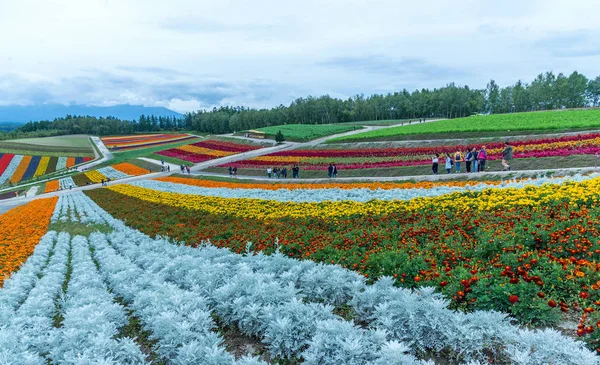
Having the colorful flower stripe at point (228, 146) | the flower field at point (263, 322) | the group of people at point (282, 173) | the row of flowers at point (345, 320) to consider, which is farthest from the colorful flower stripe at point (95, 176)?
the row of flowers at point (345, 320)

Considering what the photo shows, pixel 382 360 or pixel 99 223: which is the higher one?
pixel 382 360

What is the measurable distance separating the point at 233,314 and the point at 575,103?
10798 centimetres

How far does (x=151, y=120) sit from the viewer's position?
15588 cm

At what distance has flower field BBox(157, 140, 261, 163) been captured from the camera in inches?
2041

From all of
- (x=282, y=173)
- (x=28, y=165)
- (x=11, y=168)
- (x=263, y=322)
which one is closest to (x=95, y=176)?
(x=11, y=168)

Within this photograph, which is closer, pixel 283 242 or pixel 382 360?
pixel 382 360

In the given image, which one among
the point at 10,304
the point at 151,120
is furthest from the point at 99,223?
the point at 151,120

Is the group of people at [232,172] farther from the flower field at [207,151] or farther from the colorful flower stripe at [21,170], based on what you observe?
the colorful flower stripe at [21,170]

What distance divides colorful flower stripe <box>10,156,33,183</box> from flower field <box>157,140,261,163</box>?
20924 mm

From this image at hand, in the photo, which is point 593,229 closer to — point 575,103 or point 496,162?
point 496,162

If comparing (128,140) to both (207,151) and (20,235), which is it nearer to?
(207,151)

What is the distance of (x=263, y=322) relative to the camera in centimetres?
506

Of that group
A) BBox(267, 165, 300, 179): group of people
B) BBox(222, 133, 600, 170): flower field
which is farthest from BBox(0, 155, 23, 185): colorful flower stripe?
BBox(267, 165, 300, 179): group of people

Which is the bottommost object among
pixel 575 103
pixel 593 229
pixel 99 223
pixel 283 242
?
pixel 99 223
